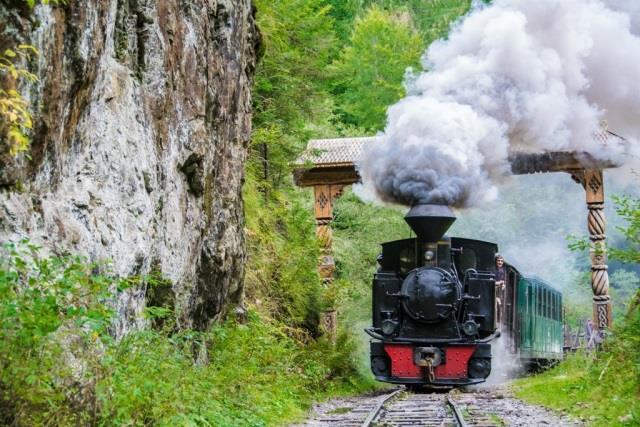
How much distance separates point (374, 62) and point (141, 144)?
29892 millimetres

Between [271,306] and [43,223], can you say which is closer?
[43,223]

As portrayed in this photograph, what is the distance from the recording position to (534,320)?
18.2 m

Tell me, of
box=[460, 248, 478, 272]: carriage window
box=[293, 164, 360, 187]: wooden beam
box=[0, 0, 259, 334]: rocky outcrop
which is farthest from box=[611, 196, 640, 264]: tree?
box=[293, 164, 360, 187]: wooden beam

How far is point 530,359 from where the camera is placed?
1847 cm

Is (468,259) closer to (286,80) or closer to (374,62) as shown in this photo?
(286,80)

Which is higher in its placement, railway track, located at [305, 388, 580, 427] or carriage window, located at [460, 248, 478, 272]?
carriage window, located at [460, 248, 478, 272]

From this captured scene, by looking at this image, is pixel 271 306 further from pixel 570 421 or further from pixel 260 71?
pixel 570 421

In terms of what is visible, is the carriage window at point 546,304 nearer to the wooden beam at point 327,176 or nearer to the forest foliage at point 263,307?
the forest foliage at point 263,307

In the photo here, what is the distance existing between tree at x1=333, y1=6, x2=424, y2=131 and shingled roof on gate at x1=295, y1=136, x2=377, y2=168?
1697 centimetres

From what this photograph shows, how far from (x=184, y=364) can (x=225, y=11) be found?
208 inches

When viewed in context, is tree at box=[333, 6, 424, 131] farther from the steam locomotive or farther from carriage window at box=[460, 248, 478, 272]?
the steam locomotive

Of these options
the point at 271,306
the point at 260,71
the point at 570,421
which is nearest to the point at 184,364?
the point at 570,421

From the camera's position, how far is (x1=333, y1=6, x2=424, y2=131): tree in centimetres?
3612

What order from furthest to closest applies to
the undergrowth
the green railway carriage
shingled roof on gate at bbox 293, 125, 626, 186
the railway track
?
shingled roof on gate at bbox 293, 125, 626, 186
the green railway carriage
the railway track
the undergrowth
